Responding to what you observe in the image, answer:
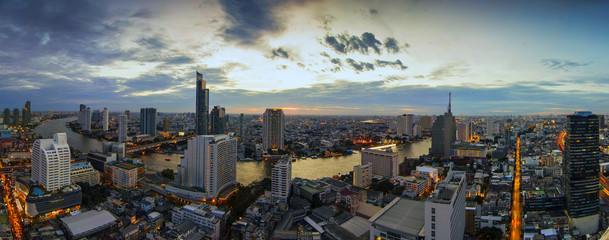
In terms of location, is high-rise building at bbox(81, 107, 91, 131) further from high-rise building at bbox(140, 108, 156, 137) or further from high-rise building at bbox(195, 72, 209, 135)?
high-rise building at bbox(195, 72, 209, 135)

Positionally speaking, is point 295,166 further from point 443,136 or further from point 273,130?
point 443,136

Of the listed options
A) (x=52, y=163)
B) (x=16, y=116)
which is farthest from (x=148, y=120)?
(x=52, y=163)

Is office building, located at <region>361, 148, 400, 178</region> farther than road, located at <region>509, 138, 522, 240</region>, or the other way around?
office building, located at <region>361, 148, 400, 178</region>

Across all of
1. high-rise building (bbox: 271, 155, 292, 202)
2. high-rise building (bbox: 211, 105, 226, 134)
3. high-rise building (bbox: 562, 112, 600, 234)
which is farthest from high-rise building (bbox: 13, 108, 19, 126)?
high-rise building (bbox: 562, 112, 600, 234)

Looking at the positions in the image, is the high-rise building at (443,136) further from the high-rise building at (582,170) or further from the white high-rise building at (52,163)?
the white high-rise building at (52,163)

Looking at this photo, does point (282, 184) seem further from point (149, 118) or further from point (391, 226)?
point (149, 118)

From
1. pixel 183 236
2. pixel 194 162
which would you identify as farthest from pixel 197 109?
pixel 183 236
